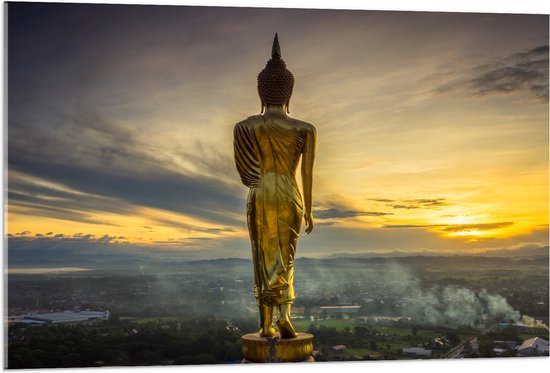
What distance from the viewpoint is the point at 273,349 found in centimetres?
743

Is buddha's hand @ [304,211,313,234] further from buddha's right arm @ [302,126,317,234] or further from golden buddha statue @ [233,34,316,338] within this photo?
golden buddha statue @ [233,34,316,338]

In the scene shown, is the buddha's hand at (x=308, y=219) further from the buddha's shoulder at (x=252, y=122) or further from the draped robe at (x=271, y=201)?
the buddha's shoulder at (x=252, y=122)

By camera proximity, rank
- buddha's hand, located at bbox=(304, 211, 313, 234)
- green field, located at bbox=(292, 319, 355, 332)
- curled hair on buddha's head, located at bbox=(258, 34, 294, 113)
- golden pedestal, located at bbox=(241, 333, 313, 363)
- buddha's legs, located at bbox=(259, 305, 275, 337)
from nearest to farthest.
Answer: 1. golden pedestal, located at bbox=(241, 333, 313, 363)
2. buddha's legs, located at bbox=(259, 305, 275, 337)
3. curled hair on buddha's head, located at bbox=(258, 34, 294, 113)
4. buddha's hand, located at bbox=(304, 211, 313, 234)
5. green field, located at bbox=(292, 319, 355, 332)

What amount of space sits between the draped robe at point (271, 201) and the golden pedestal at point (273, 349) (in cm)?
32

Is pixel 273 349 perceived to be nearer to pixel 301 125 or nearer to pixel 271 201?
pixel 271 201

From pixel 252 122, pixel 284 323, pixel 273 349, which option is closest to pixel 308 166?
pixel 252 122

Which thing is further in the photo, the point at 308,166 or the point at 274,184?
the point at 308,166

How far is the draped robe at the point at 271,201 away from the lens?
7.47 metres

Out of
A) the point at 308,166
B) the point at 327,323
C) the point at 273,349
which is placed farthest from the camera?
the point at 327,323

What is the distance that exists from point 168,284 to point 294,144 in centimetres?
337

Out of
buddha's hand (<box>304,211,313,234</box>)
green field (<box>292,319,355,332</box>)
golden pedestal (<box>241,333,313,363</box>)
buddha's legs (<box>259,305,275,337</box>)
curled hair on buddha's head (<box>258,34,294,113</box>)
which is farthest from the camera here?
green field (<box>292,319,355,332</box>)

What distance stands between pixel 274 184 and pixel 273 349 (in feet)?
4.54

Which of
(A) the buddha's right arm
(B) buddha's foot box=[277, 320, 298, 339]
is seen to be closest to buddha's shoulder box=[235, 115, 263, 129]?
(A) the buddha's right arm

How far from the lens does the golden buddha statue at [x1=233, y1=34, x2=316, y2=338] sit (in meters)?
7.47
